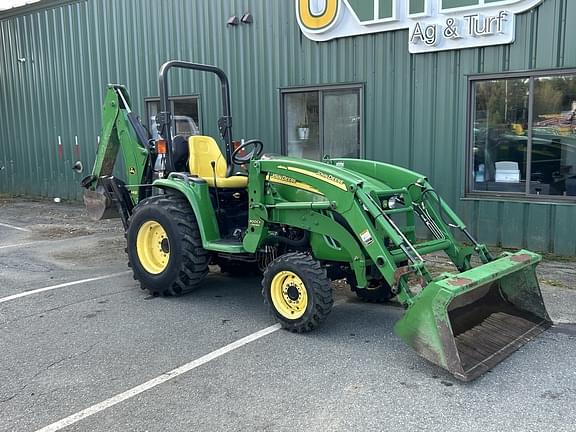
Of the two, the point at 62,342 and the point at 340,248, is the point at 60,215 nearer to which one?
the point at 62,342

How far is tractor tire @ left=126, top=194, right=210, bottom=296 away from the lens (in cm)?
567

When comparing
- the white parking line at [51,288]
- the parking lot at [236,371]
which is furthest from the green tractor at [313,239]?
the white parking line at [51,288]

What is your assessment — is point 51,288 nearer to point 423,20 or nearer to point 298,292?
point 298,292

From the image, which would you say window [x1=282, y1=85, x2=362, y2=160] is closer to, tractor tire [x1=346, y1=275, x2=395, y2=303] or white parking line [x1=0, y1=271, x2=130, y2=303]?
tractor tire [x1=346, y1=275, x2=395, y2=303]

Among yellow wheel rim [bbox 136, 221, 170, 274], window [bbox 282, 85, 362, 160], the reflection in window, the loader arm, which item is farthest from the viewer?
window [bbox 282, 85, 362, 160]

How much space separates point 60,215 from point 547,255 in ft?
29.7

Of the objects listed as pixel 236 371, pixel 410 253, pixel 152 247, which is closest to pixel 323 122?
pixel 152 247

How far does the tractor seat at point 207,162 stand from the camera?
5883 mm

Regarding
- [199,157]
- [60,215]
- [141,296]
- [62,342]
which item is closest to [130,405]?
[62,342]

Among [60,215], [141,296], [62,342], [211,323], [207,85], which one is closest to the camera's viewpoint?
[62,342]

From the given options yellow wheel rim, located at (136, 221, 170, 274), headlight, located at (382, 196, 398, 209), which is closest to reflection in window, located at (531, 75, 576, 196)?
headlight, located at (382, 196, 398, 209)

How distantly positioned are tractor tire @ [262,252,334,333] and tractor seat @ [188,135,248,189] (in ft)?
4.28

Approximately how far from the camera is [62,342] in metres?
4.73

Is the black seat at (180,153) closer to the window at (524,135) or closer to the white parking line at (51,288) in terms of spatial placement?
the white parking line at (51,288)
